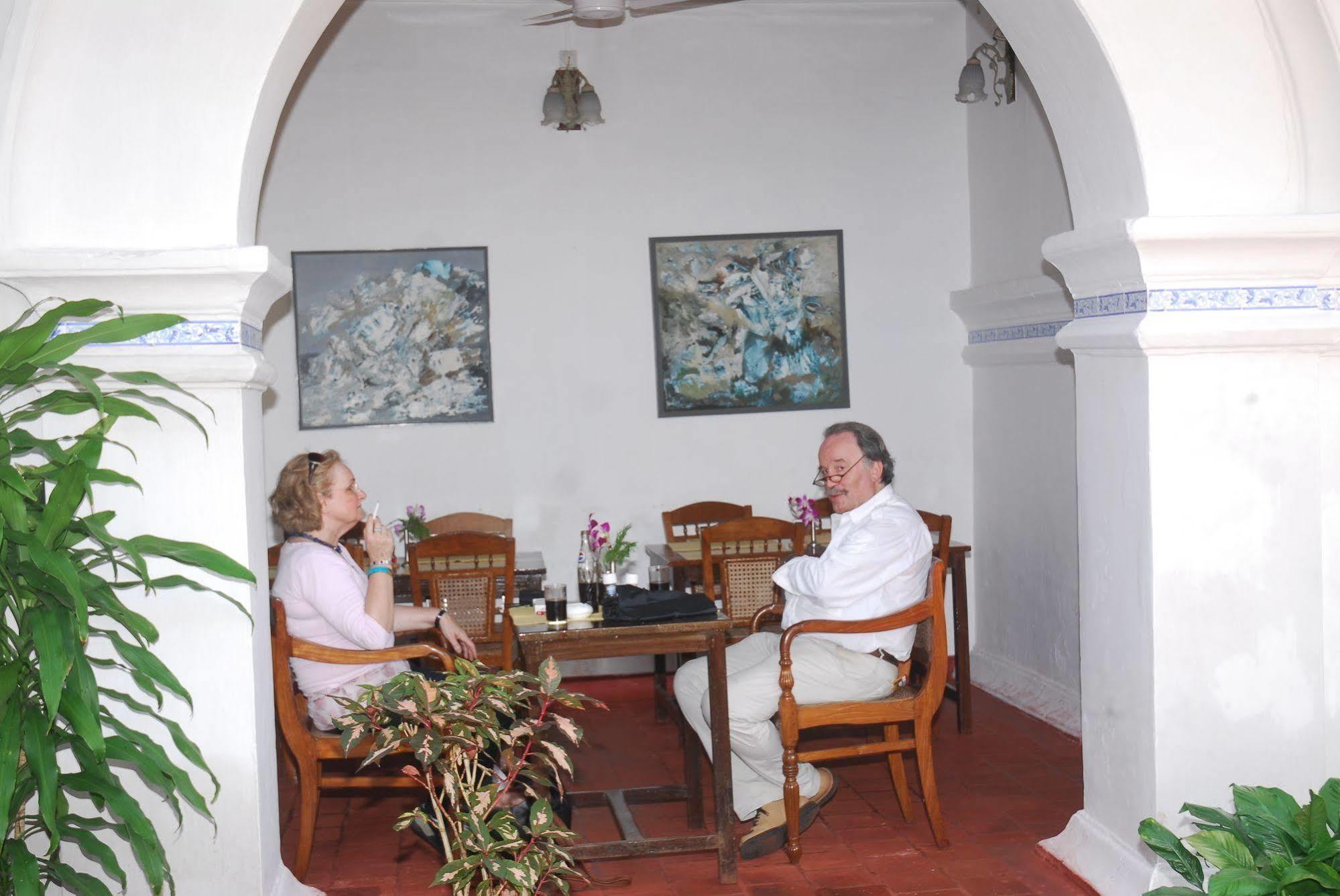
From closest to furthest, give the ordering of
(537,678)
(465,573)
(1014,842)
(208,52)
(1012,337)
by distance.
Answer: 1. (537,678)
2. (208,52)
3. (1014,842)
4. (465,573)
5. (1012,337)

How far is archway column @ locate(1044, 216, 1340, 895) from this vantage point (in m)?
3.73

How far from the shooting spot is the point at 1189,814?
376 centimetres

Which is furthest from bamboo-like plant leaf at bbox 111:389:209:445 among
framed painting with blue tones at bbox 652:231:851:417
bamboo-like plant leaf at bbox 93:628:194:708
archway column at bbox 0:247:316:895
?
framed painting with blue tones at bbox 652:231:851:417

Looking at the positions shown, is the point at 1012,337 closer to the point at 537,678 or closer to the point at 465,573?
the point at 465,573

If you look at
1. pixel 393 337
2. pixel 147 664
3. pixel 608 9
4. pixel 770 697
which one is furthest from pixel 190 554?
pixel 393 337

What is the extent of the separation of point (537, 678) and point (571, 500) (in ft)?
15.1

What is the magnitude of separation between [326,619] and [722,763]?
1352 millimetres

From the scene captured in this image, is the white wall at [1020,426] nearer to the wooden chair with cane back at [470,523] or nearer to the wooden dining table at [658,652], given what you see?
the wooden dining table at [658,652]

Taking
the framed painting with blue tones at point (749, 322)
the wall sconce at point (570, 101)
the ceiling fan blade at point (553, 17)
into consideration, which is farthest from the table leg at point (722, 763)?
the ceiling fan blade at point (553, 17)

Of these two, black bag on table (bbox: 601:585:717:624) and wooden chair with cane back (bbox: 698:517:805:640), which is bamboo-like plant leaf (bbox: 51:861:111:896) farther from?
wooden chair with cane back (bbox: 698:517:805:640)

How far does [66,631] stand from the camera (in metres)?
2.75

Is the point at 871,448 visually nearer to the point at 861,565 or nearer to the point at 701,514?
the point at 861,565

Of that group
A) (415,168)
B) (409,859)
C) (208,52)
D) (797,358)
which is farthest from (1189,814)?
(415,168)

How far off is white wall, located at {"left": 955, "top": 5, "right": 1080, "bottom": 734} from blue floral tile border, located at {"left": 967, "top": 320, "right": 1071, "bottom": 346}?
0.03 meters
